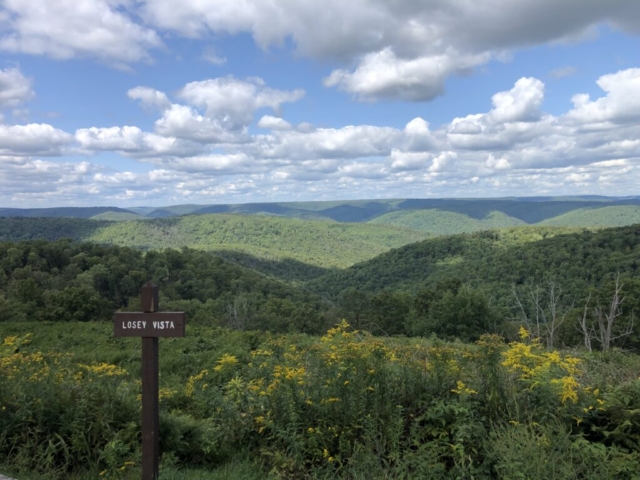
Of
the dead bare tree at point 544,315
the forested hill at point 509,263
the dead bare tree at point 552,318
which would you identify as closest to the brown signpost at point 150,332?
the dead bare tree at point 544,315

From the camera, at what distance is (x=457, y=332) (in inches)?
1519

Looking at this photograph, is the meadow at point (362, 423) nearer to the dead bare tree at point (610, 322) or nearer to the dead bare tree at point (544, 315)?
the dead bare tree at point (544, 315)

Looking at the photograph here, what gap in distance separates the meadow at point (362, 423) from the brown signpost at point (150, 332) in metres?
0.47

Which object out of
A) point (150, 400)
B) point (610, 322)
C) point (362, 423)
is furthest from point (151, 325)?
point (610, 322)

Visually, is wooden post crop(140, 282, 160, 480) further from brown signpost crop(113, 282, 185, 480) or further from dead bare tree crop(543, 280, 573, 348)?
dead bare tree crop(543, 280, 573, 348)

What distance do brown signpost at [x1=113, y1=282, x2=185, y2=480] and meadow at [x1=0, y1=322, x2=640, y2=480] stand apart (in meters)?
0.47

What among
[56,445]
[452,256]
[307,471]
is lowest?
[452,256]

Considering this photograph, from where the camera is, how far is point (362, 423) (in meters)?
4.70

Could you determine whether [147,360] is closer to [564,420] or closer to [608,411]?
[564,420]

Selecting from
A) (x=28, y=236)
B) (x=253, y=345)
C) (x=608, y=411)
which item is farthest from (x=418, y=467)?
(x=28, y=236)

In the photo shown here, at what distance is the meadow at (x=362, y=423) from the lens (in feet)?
13.5

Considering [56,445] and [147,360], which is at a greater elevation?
[147,360]

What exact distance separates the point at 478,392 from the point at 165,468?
11.4 ft

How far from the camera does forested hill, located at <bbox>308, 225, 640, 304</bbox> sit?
64.4m
